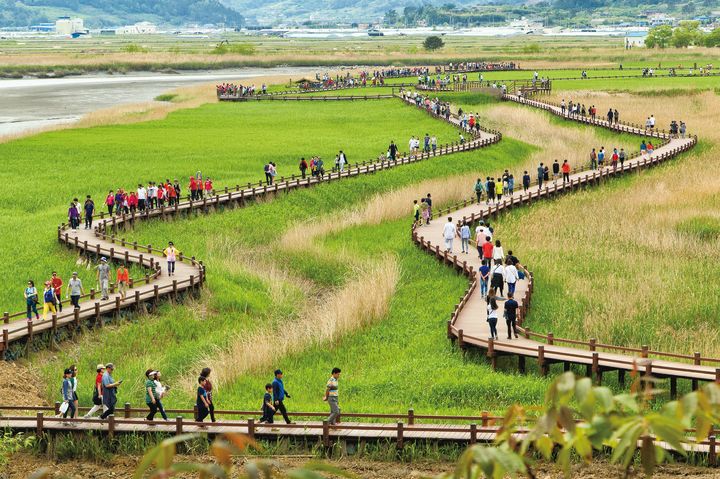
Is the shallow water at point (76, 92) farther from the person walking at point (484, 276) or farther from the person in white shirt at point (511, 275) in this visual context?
the person in white shirt at point (511, 275)

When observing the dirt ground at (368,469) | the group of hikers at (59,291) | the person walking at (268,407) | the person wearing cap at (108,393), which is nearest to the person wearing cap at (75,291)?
the group of hikers at (59,291)

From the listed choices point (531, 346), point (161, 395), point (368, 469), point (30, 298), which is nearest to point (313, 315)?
point (30, 298)

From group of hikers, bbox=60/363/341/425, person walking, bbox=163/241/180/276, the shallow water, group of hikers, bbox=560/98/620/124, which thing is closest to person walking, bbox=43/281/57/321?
person walking, bbox=163/241/180/276

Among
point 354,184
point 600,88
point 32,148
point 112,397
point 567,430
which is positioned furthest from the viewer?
point 600,88

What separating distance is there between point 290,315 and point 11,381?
10.6 meters

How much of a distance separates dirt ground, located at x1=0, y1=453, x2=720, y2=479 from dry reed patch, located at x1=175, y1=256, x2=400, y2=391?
5579 mm

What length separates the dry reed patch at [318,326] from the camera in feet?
96.8

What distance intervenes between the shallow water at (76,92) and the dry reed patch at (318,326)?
52.3 meters

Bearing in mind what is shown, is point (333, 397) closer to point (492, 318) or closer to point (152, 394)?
point (152, 394)

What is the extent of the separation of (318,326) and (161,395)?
1030cm

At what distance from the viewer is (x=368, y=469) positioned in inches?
855

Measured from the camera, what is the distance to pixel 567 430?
638cm

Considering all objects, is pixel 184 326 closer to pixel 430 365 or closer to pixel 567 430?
pixel 430 365

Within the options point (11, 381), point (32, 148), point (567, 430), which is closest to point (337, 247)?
point (11, 381)
